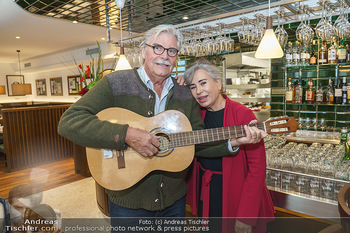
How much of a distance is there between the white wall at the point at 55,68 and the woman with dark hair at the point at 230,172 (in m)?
6.39

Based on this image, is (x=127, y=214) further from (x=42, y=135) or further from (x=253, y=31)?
(x=42, y=135)

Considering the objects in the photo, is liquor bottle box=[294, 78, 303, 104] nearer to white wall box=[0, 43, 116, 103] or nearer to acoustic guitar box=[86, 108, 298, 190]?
acoustic guitar box=[86, 108, 298, 190]

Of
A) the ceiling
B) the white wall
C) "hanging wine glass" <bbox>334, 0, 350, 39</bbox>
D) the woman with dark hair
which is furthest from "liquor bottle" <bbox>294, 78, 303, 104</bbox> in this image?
the white wall

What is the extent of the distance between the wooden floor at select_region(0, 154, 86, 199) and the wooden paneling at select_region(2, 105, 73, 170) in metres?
0.27

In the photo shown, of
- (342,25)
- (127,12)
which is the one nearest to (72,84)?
(127,12)

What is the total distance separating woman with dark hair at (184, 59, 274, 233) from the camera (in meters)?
1.65

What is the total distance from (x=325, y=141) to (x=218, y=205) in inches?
70.3

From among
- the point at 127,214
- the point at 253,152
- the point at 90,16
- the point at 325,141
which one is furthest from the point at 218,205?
the point at 90,16

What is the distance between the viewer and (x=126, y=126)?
4.32 ft

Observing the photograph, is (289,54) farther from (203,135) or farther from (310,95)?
(203,135)

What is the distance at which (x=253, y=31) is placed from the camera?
105 inches

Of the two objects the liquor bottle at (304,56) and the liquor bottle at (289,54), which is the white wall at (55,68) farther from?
the liquor bottle at (304,56)

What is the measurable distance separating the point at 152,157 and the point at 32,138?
5538 millimetres

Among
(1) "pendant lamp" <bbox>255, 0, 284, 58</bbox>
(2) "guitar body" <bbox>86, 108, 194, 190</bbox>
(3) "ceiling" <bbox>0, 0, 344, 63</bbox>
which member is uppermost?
(3) "ceiling" <bbox>0, 0, 344, 63</bbox>
